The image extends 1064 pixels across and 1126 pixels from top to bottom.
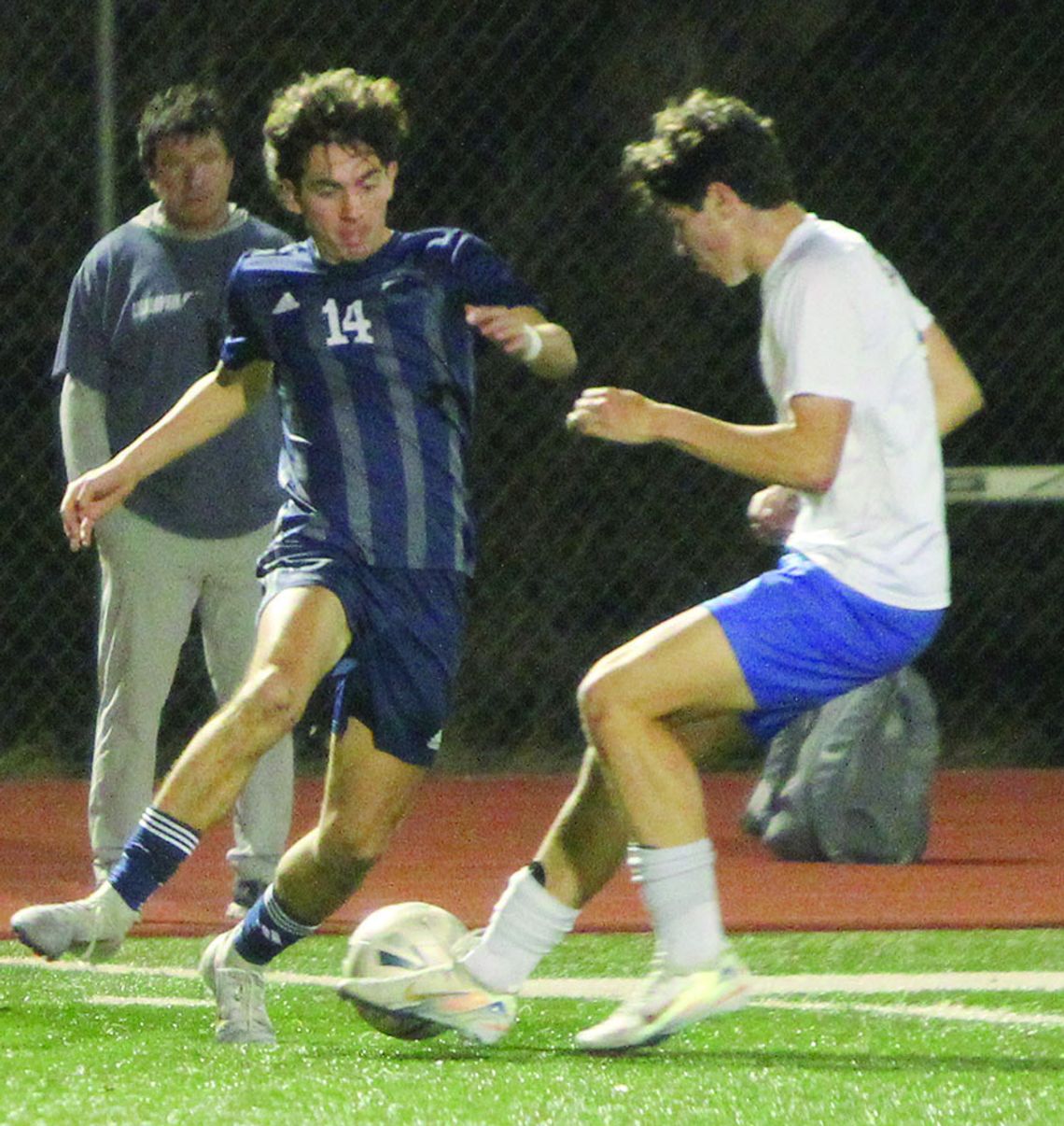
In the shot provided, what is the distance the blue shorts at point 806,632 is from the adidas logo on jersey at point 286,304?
968mm

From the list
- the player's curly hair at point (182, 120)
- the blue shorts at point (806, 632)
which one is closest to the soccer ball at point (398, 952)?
the blue shorts at point (806, 632)

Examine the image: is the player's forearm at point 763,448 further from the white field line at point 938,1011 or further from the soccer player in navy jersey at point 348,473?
the white field line at point 938,1011

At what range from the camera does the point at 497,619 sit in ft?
32.6

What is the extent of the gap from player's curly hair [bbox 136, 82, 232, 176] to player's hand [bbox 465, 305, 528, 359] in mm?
1785

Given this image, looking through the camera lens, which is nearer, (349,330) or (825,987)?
(349,330)

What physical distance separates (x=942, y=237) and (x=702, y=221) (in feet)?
17.2

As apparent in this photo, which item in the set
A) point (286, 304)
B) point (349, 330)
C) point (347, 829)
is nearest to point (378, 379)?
point (349, 330)

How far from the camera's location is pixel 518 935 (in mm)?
4473

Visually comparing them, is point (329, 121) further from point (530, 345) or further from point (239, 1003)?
point (239, 1003)

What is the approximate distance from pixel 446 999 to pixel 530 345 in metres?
1.12

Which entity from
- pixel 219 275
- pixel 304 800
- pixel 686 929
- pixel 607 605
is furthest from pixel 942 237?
pixel 686 929

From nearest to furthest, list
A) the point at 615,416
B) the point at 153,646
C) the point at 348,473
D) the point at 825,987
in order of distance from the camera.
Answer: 1. the point at 615,416
2. the point at 348,473
3. the point at 825,987
4. the point at 153,646

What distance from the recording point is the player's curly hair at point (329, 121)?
471cm

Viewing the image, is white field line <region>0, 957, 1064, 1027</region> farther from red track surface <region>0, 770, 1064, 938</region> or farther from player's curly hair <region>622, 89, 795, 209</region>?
player's curly hair <region>622, 89, 795, 209</region>
